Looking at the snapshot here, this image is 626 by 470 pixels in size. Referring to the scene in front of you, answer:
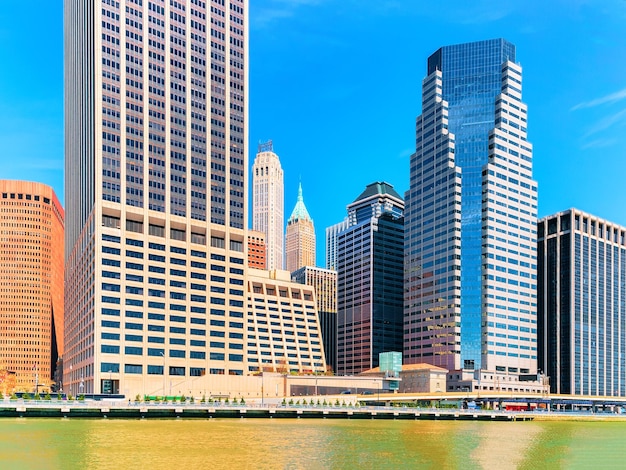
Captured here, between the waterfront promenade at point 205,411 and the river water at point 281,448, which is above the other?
the river water at point 281,448

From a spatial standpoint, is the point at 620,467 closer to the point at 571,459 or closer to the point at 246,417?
the point at 571,459

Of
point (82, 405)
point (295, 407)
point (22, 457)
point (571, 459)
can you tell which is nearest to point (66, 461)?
point (22, 457)

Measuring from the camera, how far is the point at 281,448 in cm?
9819

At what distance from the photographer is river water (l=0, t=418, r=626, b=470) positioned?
82.6m

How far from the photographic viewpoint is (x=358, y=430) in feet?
456

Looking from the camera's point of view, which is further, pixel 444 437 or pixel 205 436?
pixel 444 437

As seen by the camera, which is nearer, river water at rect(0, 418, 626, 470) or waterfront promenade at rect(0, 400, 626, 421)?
river water at rect(0, 418, 626, 470)

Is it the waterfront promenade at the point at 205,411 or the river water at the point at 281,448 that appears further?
the waterfront promenade at the point at 205,411

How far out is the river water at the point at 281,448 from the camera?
82.6 m

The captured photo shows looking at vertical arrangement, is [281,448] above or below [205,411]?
above

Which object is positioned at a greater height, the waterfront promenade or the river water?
the river water

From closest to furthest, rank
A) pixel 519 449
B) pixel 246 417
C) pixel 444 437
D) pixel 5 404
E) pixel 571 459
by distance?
pixel 571 459 < pixel 519 449 < pixel 444 437 < pixel 5 404 < pixel 246 417

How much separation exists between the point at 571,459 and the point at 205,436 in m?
54.0

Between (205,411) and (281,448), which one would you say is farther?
(205,411)
